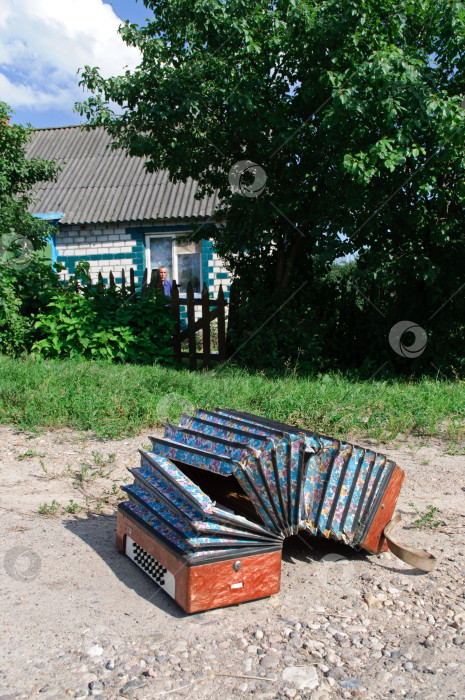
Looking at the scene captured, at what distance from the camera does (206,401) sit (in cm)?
609

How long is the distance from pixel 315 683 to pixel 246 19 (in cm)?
732

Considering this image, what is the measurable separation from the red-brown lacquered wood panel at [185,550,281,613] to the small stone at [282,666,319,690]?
19.0 inches

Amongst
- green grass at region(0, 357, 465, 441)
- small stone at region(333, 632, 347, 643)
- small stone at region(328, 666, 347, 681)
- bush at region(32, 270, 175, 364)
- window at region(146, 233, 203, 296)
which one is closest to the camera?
small stone at region(328, 666, 347, 681)

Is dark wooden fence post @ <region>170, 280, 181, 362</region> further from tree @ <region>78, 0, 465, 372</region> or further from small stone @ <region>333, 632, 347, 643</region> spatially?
small stone @ <region>333, 632, 347, 643</region>

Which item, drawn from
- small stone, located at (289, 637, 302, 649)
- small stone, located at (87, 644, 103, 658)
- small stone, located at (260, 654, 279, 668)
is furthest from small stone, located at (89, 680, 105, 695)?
small stone, located at (289, 637, 302, 649)

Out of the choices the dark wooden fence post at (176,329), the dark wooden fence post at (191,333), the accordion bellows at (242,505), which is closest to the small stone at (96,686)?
the accordion bellows at (242,505)

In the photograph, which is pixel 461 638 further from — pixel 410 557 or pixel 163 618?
pixel 163 618

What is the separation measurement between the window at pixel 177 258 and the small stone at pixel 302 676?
12.3 m

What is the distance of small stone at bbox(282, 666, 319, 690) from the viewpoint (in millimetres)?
2275

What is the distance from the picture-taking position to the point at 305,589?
9.95ft

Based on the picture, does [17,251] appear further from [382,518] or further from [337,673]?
[337,673]

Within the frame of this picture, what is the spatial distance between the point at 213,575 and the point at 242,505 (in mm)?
600

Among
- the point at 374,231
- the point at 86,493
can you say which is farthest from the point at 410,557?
the point at 374,231

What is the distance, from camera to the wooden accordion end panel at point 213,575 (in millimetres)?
2664
